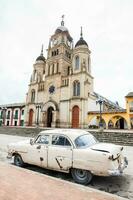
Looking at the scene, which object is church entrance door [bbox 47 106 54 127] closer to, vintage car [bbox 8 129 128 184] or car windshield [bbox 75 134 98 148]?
vintage car [bbox 8 129 128 184]

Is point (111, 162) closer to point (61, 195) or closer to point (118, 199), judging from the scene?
point (118, 199)

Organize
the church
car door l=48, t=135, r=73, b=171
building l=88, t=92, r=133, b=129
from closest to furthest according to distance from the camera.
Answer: car door l=48, t=135, r=73, b=171
building l=88, t=92, r=133, b=129
the church

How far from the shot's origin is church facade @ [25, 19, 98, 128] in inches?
1177

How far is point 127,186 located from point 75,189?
5.64ft

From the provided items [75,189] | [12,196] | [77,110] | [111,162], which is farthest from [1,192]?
[77,110]

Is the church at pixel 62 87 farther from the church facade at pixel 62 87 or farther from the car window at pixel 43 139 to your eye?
the car window at pixel 43 139

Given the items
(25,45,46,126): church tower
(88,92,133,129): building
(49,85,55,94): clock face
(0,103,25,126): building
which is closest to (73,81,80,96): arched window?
(88,92,133,129): building

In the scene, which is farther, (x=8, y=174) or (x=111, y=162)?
(x=8, y=174)

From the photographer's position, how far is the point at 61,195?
13.2 ft

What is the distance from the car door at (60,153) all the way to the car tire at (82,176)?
301mm

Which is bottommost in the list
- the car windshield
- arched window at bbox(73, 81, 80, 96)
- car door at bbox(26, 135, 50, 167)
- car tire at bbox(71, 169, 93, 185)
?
car tire at bbox(71, 169, 93, 185)

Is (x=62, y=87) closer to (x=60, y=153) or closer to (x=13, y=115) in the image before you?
(x=13, y=115)

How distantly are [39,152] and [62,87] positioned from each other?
2703 centimetres

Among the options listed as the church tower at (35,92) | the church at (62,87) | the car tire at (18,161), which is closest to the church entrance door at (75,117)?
the church at (62,87)
